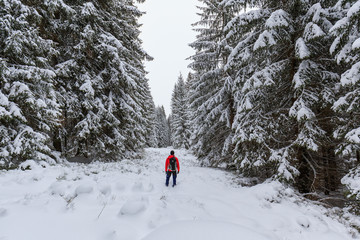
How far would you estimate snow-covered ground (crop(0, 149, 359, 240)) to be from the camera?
134 inches

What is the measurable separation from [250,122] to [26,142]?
8.97 meters

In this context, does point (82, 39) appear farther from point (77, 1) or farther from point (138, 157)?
point (138, 157)

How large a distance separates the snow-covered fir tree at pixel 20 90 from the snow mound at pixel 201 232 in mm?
6188

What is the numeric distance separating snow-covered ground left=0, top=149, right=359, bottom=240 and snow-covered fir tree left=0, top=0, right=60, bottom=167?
123 centimetres

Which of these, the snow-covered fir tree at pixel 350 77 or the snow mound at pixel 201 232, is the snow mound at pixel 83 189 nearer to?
the snow mound at pixel 201 232

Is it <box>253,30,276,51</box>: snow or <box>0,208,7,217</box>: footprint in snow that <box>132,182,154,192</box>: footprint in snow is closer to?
<box>0,208,7,217</box>: footprint in snow

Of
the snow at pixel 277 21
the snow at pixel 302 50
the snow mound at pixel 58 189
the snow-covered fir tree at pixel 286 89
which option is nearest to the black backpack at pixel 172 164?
the snow-covered fir tree at pixel 286 89

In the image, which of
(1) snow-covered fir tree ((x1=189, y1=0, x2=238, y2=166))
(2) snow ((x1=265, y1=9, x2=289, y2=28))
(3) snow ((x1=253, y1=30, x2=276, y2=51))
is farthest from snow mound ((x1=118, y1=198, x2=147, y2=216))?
(1) snow-covered fir tree ((x1=189, y1=0, x2=238, y2=166))

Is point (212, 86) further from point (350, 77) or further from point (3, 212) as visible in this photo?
point (3, 212)

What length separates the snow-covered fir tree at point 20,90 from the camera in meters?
6.67

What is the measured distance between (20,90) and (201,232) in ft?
25.7

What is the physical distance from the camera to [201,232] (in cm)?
376

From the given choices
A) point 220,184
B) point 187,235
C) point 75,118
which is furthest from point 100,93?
point 187,235

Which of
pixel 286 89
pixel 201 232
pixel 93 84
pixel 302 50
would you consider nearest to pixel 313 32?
pixel 302 50
